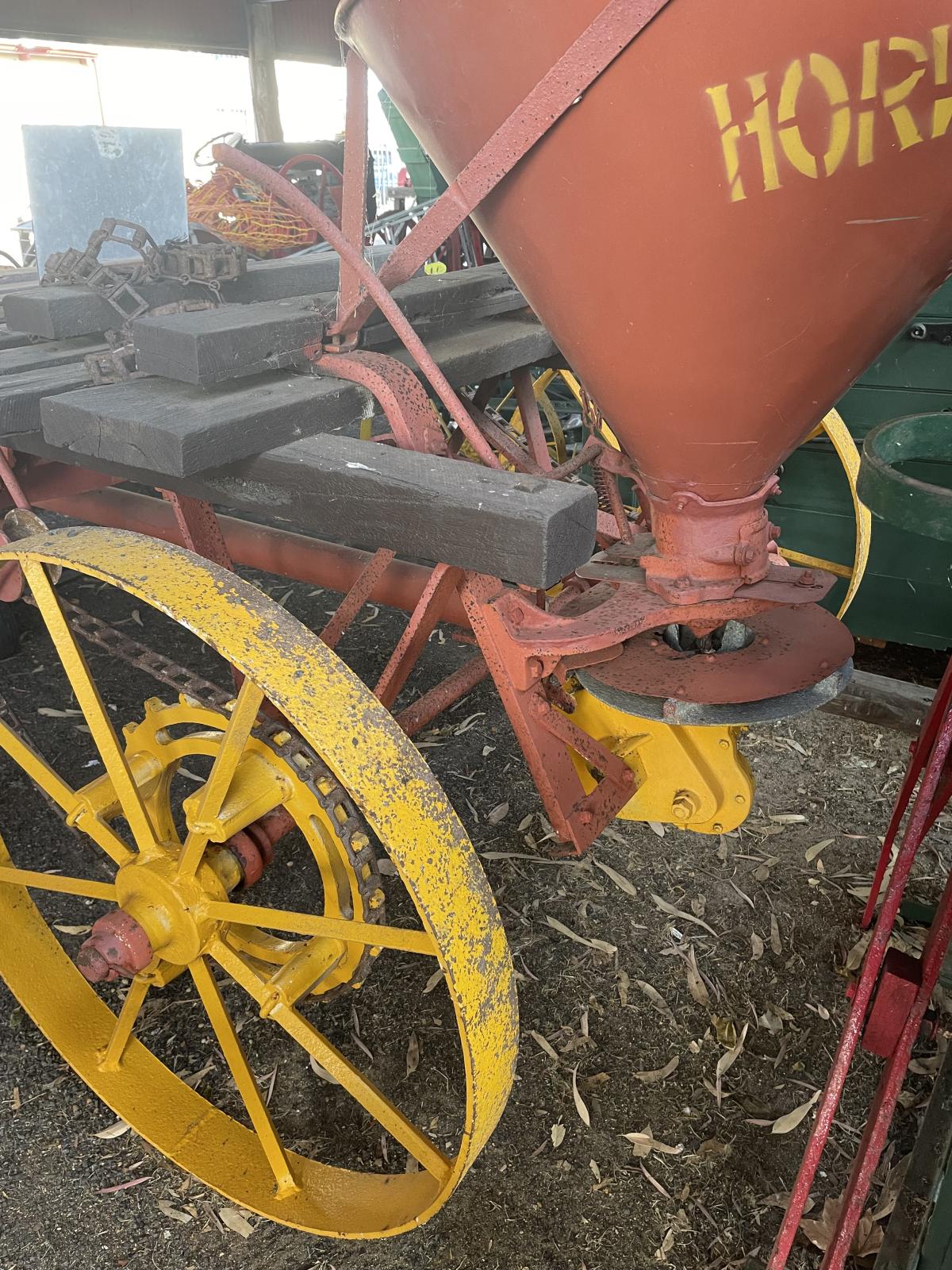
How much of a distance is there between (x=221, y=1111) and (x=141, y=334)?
1435mm

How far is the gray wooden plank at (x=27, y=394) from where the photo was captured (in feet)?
5.98

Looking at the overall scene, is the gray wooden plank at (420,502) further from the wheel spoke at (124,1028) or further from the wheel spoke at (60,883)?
the wheel spoke at (124,1028)

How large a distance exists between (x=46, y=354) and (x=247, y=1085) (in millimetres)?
1576

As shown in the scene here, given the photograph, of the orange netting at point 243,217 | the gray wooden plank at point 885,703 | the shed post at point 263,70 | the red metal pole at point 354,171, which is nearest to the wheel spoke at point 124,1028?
the red metal pole at point 354,171

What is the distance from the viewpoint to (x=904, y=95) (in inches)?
45.1

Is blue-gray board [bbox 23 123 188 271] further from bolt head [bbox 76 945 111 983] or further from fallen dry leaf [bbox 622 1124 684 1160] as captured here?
fallen dry leaf [bbox 622 1124 684 1160]

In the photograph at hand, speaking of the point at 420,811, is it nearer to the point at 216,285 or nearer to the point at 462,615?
the point at 462,615

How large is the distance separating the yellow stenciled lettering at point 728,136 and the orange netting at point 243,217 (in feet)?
7.42

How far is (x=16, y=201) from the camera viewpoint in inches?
418

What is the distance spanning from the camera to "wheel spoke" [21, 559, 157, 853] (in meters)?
1.59

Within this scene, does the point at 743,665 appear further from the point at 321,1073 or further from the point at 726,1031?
the point at 321,1073

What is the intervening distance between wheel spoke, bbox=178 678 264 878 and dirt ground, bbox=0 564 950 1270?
2.38ft

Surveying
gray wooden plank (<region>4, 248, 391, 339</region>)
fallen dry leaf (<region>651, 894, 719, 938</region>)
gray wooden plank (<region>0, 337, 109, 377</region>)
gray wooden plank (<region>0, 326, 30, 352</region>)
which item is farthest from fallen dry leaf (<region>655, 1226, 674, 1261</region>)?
gray wooden plank (<region>0, 326, 30, 352</region>)

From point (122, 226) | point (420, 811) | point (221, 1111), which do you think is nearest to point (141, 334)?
point (122, 226)
